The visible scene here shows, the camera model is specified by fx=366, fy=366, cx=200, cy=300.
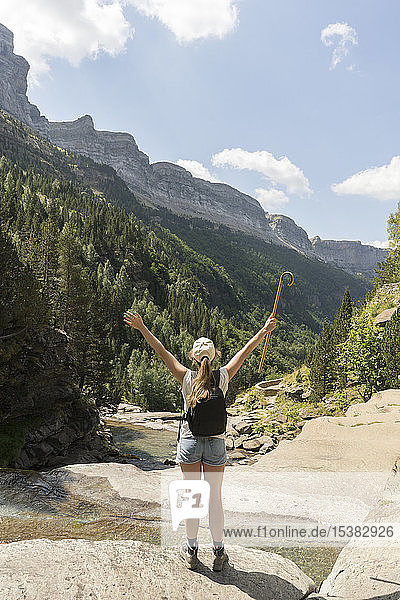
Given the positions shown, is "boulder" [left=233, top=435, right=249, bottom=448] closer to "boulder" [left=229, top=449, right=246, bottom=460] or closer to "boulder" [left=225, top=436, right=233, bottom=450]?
"boulder" [left=225, top=436, right=233, bottom=450]

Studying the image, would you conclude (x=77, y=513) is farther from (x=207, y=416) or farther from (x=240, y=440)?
(x=240, y=440)

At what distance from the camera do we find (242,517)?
764cm

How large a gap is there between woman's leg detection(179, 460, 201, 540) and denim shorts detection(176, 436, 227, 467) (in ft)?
0.23

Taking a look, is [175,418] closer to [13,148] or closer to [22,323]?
[22,323]

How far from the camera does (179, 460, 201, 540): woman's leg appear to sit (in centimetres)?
448

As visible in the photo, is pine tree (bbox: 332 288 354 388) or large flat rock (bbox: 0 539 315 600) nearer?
large flat rock (bbox: 0 539 315 600)

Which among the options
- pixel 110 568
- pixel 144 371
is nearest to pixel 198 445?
pixel 110 568

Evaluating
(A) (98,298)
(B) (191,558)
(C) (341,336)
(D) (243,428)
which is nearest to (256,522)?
(B) (191,558)

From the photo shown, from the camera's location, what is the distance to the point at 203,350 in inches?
185

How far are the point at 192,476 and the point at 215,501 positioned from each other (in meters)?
0.40

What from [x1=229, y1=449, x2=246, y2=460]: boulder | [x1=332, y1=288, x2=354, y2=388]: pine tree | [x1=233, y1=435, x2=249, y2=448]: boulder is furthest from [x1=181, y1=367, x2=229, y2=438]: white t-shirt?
[x1=332, y1=288, x2=354, y2=388]: pine tree

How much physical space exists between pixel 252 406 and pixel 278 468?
1706 inches

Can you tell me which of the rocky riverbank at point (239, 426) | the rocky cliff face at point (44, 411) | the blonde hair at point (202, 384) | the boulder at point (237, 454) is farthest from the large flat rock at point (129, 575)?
the boulder at point (237, 454)

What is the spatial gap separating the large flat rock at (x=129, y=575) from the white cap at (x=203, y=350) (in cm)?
256
